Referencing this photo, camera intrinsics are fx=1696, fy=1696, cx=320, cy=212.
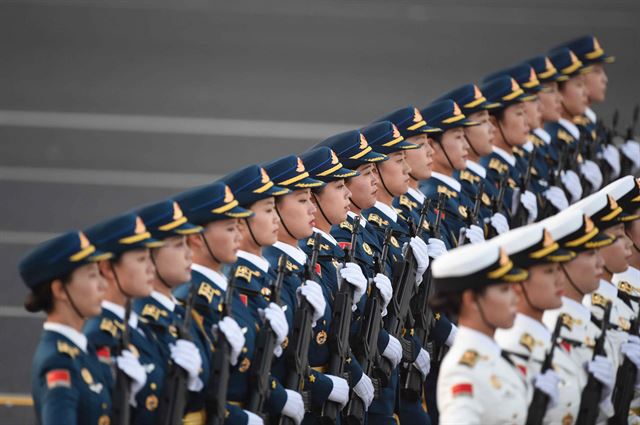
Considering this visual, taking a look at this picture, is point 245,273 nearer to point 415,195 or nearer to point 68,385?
point 68,385

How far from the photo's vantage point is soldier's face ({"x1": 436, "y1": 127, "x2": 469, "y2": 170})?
11.6 metres

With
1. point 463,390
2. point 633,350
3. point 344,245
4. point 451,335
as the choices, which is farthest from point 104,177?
point 463,390

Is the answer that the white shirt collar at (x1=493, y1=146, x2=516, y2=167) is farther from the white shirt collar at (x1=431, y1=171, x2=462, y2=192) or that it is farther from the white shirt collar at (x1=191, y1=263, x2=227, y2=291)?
the white shirt collar at (x1=191, y1=263, x2=227, y2=291)

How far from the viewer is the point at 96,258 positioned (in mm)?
7418

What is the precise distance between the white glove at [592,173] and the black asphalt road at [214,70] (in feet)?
16.8

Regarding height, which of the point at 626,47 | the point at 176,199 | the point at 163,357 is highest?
the point at 176,199

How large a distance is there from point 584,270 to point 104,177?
11.9 metres

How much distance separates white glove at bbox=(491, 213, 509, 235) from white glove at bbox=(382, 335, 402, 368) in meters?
1.97

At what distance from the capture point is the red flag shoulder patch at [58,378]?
7160 mm

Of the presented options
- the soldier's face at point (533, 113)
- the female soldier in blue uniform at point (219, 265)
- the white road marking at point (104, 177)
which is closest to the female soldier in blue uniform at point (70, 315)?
the female soldier in blue uniform at point (219, 265)

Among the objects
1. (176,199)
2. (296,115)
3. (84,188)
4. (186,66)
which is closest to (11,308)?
(84,188)

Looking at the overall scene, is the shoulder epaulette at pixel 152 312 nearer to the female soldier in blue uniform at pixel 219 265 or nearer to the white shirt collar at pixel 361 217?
the female soldier in blue uniform at pixel 219 265

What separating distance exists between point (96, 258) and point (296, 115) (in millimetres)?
15264

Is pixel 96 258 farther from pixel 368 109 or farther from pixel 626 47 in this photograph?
pixel 626 47
